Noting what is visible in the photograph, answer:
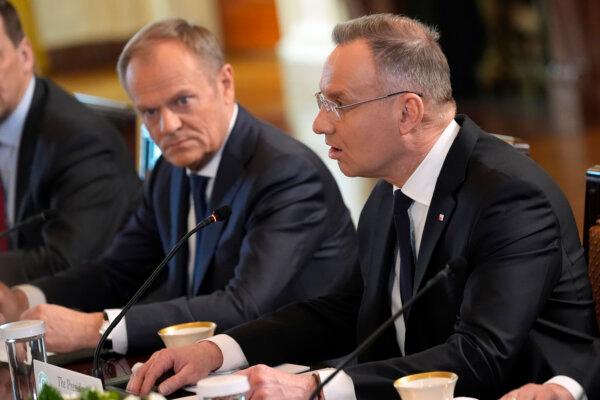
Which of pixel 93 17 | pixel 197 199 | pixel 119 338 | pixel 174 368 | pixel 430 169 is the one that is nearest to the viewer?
pixel 174 368

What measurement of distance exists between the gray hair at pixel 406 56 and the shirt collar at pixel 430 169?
93 millimetres

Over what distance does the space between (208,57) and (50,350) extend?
0.98 m

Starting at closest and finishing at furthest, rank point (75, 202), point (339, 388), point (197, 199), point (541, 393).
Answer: point (541, 393)
point (339, 388)
point (197, 199)
point (75, 202)

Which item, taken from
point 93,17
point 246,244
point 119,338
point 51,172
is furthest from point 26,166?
point 93,17

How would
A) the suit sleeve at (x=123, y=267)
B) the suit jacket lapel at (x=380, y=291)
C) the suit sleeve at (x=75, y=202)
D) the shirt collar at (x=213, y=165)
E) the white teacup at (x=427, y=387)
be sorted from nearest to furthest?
the white teacup at (x=427, y=387)
the suit jacket lapel at (x=380, y=291)
the shirt collar at (x=213, y=165)
the suit sleeve at (x=123, y=267)
the suit sleeve at (x=75, y=202)

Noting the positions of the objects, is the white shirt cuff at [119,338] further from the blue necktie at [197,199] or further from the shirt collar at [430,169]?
the shirt collar at [430,169]

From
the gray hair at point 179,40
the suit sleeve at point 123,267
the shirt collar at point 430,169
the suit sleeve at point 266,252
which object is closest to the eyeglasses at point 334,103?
the shirt collar at point 430,169

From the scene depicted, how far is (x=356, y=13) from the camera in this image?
392 inches

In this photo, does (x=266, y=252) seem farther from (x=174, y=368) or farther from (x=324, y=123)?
(x=174, y=368)

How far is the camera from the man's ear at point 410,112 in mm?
2600

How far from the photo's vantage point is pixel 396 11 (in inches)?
404

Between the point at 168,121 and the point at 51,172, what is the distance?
0.95 metres

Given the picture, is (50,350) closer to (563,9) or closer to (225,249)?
(225,249)

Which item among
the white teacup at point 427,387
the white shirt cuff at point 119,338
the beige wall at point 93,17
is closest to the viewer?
the white teacup at point 427,387
